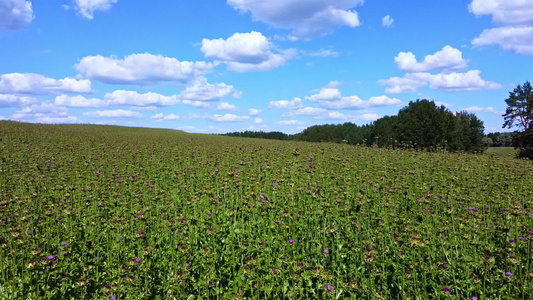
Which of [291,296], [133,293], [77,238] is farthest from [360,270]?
[77,238]

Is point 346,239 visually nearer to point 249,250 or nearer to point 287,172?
point 249,250

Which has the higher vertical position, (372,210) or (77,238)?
(372,210)

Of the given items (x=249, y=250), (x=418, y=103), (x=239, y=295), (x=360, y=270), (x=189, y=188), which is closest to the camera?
(x=239, y=295)

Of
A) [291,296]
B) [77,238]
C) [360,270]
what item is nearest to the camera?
[291,296]

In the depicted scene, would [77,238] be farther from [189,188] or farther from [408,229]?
[408,229]

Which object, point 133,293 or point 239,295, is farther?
point 133,293

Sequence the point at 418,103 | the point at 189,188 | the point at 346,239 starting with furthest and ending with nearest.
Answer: the point at 418,103
the point at 189,188
the point at 346,239

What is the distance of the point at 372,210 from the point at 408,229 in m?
2.40

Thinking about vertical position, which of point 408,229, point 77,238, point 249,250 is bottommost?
point 77,238

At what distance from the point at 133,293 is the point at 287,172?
629 centimetres

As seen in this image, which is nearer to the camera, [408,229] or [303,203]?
[408,229]

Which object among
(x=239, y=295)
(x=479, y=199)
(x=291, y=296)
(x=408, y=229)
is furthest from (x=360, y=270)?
(x=479, y=199)

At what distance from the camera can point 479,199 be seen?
295 inches

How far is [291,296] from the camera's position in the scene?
394cm
